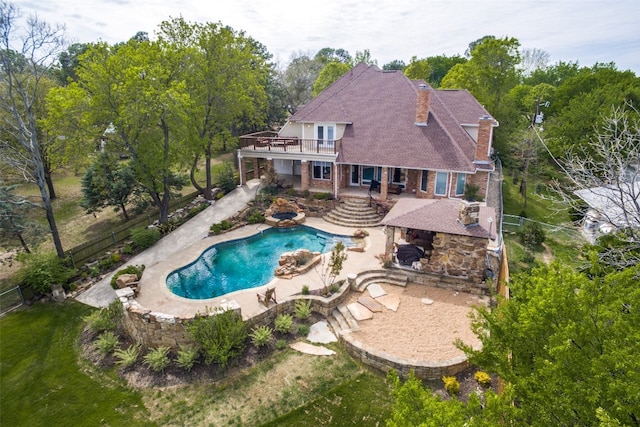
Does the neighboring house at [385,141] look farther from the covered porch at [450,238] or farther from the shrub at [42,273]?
the shrub at [42,273]

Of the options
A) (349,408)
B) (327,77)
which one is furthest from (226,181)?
(327,77)

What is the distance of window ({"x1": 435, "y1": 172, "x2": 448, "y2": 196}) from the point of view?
23.8 m

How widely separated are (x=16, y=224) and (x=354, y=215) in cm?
1844

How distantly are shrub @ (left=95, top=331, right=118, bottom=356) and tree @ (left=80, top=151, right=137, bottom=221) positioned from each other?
11247 millimetres

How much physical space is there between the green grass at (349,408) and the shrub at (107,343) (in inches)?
276

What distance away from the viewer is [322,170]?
27.8m

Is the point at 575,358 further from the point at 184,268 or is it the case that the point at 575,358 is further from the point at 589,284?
the point at 184,268

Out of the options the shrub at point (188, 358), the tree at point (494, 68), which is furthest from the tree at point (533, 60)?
the shrub at point (188, 358)

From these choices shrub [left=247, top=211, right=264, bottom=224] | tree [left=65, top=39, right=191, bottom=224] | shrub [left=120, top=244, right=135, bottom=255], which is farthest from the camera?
shrub [left=247, top=211, right=264, bottom=224]

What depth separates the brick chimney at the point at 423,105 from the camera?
24703 millimetres

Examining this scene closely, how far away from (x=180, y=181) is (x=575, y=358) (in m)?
24.0

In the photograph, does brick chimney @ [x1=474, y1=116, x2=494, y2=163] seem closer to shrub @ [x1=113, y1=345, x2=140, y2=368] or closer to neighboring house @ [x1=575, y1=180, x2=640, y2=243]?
neighboring house @ [x1=575, y1=180, x2=640, y2=243]

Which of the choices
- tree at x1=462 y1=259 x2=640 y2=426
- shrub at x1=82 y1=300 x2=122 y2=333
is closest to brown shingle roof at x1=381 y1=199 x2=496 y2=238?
tree at x1=462 y1=259 x2=640 y2=426

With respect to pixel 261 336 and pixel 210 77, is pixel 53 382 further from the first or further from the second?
pixel 210 77
